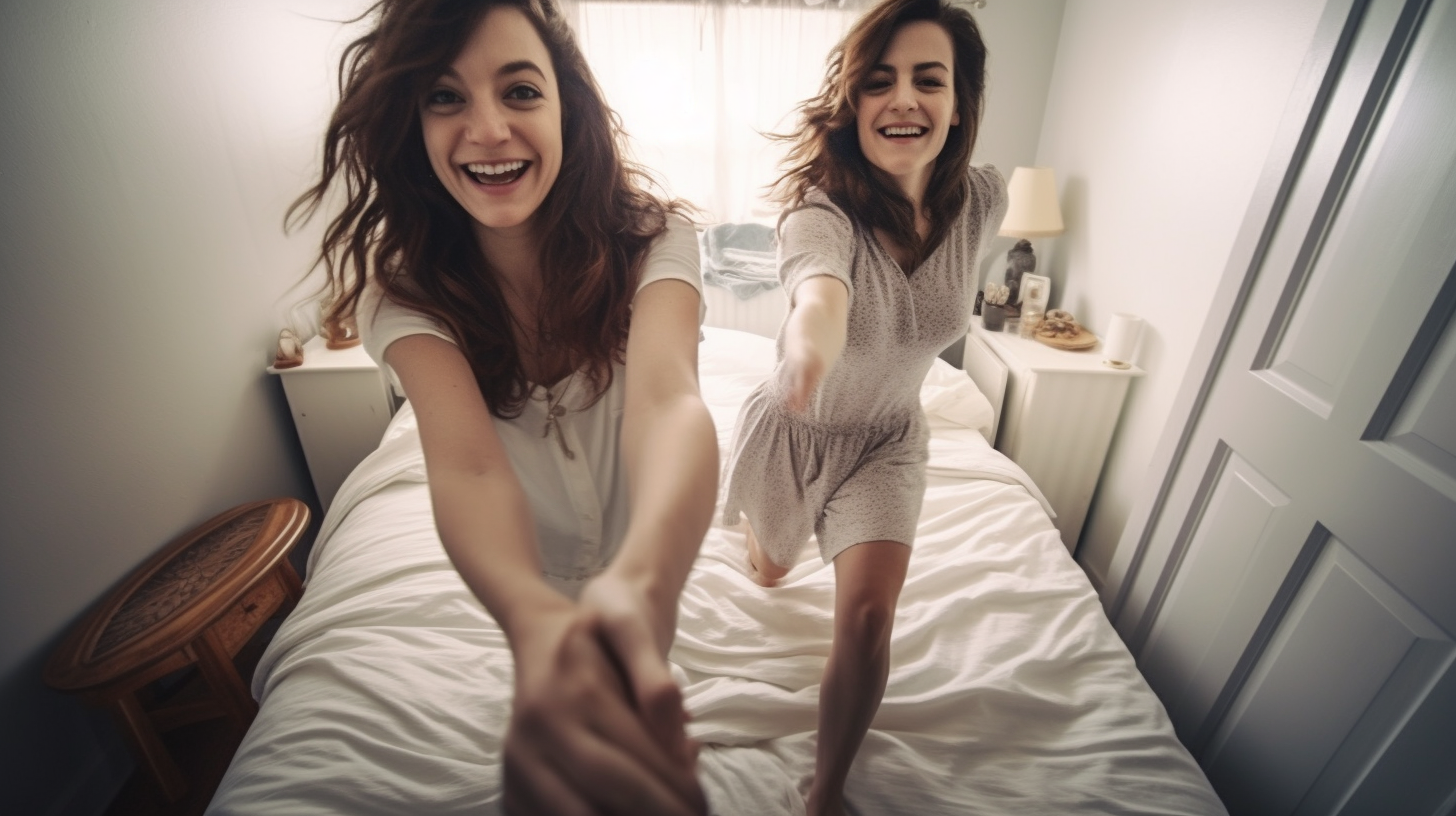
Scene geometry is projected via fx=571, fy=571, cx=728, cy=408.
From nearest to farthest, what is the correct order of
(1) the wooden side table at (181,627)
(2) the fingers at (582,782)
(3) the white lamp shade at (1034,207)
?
1. (2) the fingers at (582,782)
2. (1) the wooden side table at (181,627)
3. (3) the white lamp shade at (1034,207)

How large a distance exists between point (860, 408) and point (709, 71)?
1.87 metres

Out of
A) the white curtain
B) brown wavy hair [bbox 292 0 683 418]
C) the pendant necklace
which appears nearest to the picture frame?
the white curtain

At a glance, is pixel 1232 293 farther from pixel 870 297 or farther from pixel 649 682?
pixel 649 682

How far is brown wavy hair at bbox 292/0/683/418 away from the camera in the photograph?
2.42ft

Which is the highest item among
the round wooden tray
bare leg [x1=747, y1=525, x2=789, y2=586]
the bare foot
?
the round wooden tray

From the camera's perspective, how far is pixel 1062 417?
5.83 feet

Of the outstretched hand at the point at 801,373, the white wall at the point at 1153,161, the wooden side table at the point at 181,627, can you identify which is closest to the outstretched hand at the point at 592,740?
the outstretched hand at the point at 801,373

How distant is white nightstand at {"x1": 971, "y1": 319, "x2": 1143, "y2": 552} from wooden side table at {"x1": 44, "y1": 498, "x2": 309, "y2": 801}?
205cm

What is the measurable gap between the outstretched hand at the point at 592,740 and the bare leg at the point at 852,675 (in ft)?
1.80

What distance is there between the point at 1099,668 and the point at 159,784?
1.88 m

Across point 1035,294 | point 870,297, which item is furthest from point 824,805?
point 1035,294

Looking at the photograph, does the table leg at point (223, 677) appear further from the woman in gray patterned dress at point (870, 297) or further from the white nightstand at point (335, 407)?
the woman in gray patterned dress at point (870, 297)

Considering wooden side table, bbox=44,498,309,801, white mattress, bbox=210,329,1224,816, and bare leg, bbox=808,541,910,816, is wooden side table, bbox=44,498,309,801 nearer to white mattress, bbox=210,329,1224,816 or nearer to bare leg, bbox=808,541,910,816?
white mattress, bbox=210,329,1224,816

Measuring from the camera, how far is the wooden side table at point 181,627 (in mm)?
1061
